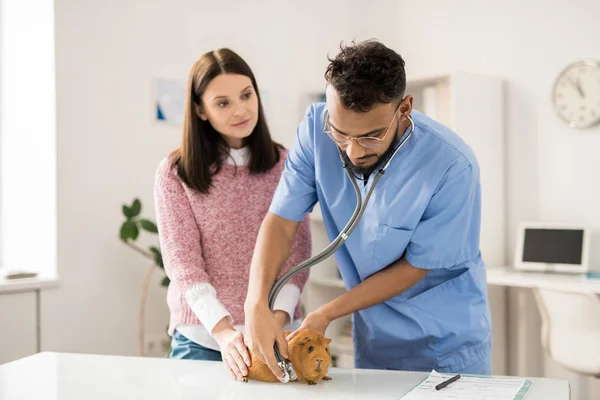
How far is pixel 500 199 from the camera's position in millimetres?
3408

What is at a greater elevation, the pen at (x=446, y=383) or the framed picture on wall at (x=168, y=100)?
the framed picture on wall at (x=168, y=100)

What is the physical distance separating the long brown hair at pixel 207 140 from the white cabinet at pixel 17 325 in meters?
1.54

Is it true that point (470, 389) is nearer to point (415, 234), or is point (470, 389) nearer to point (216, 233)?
point (415, 234)

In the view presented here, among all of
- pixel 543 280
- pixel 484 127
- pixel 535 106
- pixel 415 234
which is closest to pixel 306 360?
pixel 415 234

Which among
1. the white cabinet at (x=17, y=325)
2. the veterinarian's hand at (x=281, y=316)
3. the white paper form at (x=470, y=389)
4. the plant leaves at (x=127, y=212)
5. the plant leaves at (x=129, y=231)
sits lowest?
the white cabinet at (x=17, y=325)

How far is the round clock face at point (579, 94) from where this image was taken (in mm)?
3092

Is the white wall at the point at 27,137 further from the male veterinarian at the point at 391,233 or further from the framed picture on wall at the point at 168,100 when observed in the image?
the male veterinarian at the point at 391,233

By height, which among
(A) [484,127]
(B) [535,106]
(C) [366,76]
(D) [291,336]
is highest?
(B) [535,106]

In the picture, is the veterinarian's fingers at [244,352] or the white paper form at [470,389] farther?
the veterinarian's fingers at [244,352]

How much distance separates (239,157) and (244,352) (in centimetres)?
56

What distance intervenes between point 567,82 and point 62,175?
2.34 metres

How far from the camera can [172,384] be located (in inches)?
52.0

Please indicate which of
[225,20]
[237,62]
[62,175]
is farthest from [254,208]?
[225,20]

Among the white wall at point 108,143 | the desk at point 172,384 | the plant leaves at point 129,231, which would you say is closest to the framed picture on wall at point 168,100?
the white wall at point 108,143
